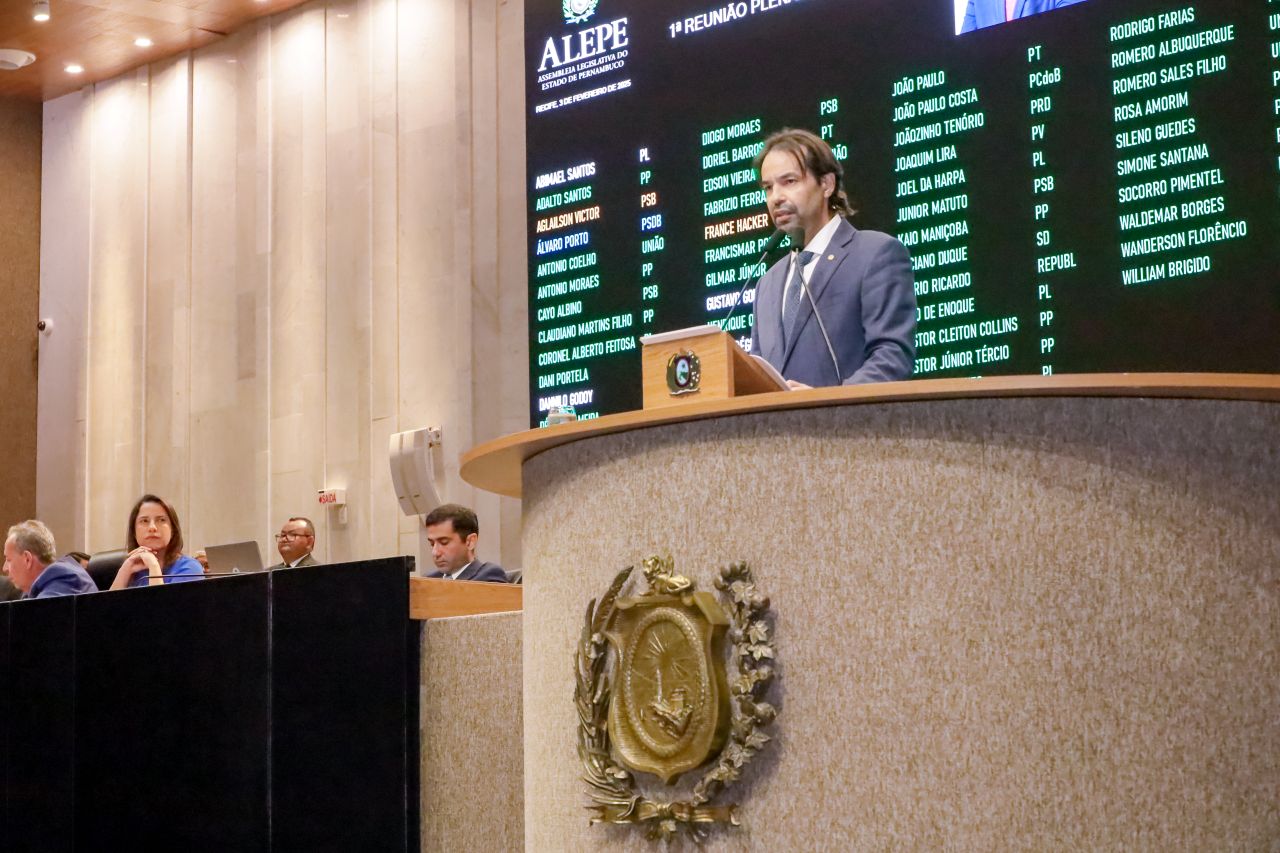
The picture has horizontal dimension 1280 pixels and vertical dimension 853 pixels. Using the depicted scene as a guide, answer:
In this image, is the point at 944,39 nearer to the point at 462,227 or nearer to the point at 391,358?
the point at 462,227

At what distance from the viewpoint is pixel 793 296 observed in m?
3.49

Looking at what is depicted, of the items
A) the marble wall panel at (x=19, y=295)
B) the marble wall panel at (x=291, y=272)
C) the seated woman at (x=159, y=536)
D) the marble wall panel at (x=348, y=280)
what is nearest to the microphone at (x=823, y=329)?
the seated woman at (x=159, y=536)

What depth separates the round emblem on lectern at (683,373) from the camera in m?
2.59

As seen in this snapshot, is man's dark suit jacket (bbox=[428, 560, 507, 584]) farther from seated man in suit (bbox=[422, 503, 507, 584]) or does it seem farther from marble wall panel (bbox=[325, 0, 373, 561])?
marble wall panel (bbox=[325, 0, 373, 561])

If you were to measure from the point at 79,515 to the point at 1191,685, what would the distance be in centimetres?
948

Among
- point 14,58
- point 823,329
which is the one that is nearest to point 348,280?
point 14,58

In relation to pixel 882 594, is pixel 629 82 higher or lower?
higher

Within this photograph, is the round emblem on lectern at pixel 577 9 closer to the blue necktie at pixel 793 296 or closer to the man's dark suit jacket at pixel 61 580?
the man's dark suit jacket at pixel 61 580

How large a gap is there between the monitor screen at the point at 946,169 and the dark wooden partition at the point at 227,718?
257 cm

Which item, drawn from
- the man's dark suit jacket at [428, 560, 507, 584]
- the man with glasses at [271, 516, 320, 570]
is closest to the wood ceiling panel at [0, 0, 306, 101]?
the man with glasses at [271, 516, 320, 570]

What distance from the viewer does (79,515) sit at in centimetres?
A: 1048

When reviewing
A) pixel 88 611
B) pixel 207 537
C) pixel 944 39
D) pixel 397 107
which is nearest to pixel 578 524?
pixel 88 611

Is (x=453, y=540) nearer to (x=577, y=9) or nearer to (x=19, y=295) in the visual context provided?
(x=577, y=9)

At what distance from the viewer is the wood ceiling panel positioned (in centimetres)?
962
